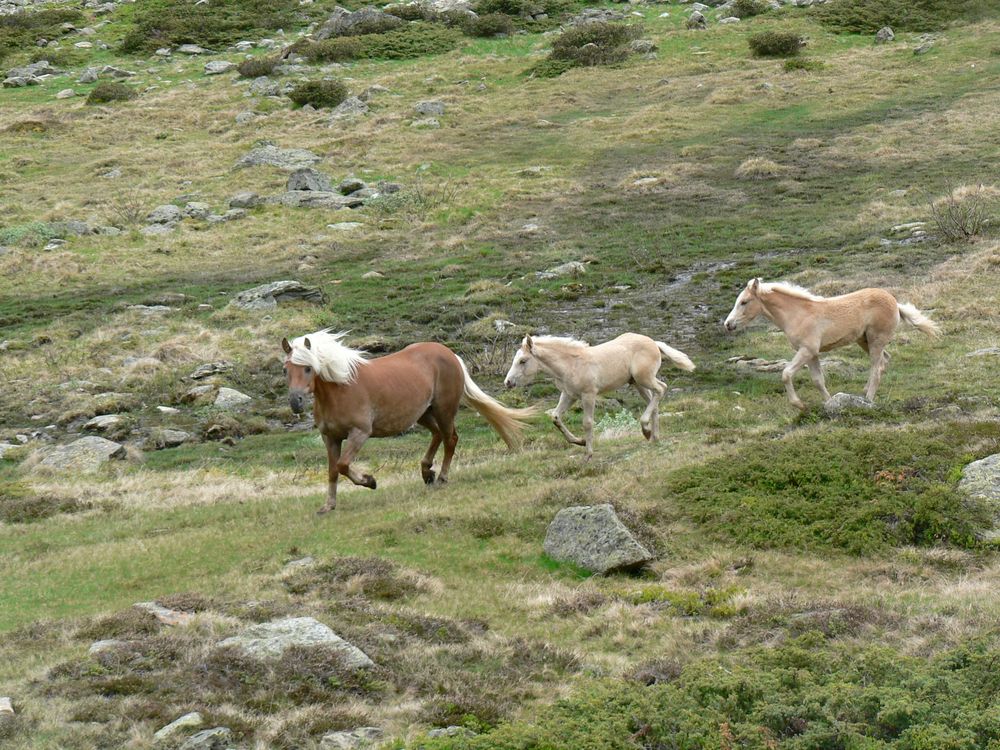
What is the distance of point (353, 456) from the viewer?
15461mm

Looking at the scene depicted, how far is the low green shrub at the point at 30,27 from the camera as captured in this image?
2980 inches

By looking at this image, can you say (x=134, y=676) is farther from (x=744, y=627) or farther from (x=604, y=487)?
(x=604, y=487)

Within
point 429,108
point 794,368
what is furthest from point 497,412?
point 429,108

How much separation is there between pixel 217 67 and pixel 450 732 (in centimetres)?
6505

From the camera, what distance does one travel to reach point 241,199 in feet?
143

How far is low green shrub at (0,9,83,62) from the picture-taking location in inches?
2980

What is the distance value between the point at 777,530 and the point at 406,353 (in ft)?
20.7

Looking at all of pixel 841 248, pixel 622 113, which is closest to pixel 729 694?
pixel 841 248

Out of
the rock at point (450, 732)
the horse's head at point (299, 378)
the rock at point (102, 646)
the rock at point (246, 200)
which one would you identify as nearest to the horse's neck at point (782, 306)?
the horse's head at point (299, 378)

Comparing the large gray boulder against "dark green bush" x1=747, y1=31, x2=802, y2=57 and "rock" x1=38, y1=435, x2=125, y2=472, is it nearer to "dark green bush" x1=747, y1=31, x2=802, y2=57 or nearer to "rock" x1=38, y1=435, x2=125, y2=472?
"rock" x1=38, y1=435, x2=125, y2=472

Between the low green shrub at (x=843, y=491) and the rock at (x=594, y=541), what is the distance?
123cm

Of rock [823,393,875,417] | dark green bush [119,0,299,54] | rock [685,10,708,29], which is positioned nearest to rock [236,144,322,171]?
dark green bush [119,0,299,54]

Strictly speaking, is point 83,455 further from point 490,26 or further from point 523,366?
point 490,26

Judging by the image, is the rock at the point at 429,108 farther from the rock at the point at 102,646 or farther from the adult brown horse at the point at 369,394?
the rock at the point at 102,646
